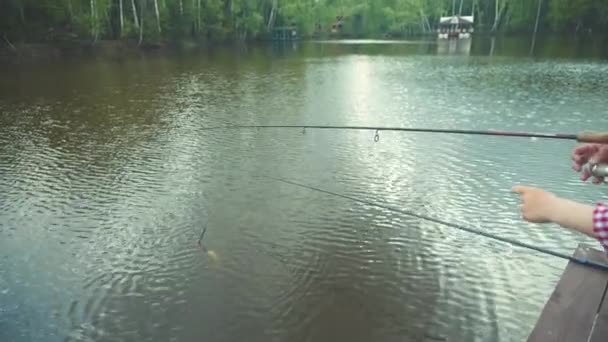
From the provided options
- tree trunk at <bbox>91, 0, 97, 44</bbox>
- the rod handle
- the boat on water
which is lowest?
the rod handle

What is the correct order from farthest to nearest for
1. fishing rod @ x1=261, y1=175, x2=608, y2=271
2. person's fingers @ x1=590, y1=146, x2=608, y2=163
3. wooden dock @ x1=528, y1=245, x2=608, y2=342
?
fishing rod @ x1=261, y1=175, x2=608, y2=271 → wooden dock @ x1=528, y1=245, x2=608, y2=342 → person's fingers @ x1=590, y1=146, x2=608, y2=163

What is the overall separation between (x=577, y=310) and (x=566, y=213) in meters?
1.11

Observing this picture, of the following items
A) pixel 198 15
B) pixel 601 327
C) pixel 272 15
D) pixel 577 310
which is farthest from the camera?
pixel 272 15

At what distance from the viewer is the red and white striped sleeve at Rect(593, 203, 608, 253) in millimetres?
1700

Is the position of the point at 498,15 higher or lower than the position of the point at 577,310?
higher

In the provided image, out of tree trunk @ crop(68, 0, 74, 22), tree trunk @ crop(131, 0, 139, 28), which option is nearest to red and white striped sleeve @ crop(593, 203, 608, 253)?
tree trunk @ crop(68, 0, 74, 22)

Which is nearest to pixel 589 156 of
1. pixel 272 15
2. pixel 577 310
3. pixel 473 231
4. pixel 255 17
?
pixel 577 310

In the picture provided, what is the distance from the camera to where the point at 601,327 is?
2.46 meters

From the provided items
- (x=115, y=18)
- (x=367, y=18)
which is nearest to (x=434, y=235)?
(x=115, y=18)

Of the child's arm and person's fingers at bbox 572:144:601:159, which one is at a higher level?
person's fingers at bbox 572:144:601:159

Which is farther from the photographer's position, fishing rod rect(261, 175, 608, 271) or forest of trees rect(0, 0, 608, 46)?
forest of trees rect(0, 0, 608, 46)

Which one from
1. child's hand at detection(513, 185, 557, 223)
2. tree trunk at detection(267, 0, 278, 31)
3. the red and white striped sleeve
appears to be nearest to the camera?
the red and white striped sleeve

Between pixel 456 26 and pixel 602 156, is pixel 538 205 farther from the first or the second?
pixel 456 26

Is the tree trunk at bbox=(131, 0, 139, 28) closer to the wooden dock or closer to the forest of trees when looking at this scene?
the forest of trees
